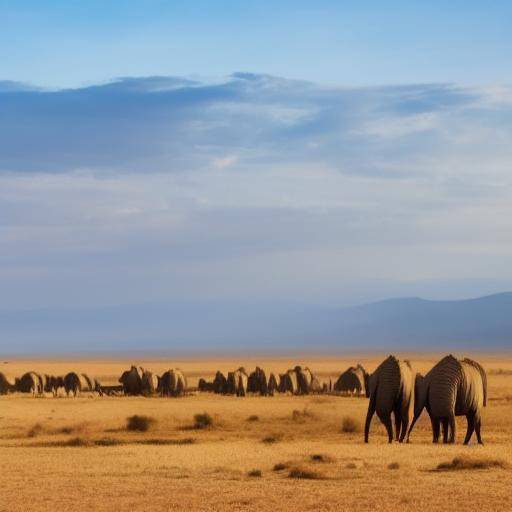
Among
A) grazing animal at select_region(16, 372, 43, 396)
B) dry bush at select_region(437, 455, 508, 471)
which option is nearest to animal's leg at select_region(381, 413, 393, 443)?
dry bush at select_region(437, 455, 508, 471)

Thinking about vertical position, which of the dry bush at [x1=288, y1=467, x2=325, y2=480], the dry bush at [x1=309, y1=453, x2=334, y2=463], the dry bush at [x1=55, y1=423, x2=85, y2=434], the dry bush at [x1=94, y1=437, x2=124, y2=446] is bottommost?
the dry bush at [x1=288, y1=467, x2=325, y2=480]

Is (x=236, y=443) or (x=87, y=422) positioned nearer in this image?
(x=236, y=443)

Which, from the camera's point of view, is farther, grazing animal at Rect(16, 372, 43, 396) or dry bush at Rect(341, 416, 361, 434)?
grazing animal at Rect(16, 372, 43, 396)

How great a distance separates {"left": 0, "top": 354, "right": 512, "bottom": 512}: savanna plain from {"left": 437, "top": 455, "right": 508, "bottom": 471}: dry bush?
2 cm

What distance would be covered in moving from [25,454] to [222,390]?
38835mm

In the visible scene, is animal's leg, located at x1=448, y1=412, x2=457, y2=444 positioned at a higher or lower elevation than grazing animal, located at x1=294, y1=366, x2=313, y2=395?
lower

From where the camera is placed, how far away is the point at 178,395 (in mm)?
61062

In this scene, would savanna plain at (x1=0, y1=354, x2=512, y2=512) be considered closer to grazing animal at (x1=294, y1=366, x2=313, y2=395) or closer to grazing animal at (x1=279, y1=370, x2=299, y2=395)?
grazing animal at (x1=294, y1=366, x2=313, y2=395)

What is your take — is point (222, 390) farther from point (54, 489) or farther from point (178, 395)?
point (54, 489)

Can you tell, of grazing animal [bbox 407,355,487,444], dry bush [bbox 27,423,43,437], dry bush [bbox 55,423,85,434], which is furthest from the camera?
dry bush [bbox 55,423,85,434]

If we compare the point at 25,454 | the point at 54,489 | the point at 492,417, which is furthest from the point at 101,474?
the point at 492,417

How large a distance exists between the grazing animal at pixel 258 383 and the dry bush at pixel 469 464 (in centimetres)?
4078

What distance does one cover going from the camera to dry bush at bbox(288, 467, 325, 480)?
21.6 metres

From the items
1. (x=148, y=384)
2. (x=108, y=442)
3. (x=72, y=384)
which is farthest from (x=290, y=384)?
(x=108, y=442)
